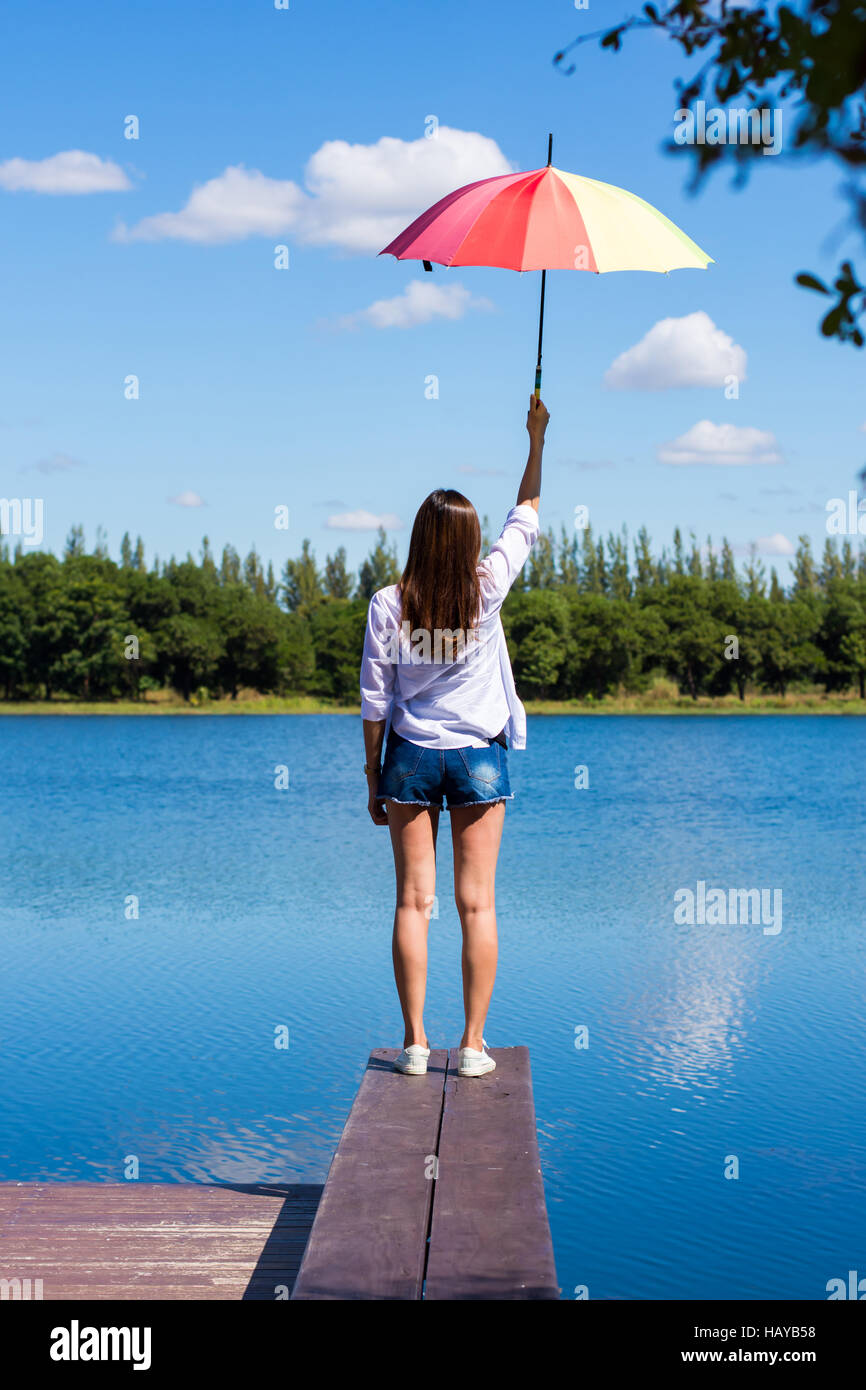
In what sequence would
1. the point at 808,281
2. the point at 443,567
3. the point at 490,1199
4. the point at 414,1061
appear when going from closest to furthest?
the point at 808,281 → the point at 490,1199 → the point at 443,567 → the point at 414,1061

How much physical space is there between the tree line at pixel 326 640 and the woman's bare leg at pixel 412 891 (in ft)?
163

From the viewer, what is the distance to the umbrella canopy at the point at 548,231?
4.15m

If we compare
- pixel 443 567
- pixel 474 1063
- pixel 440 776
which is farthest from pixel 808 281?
pixel 474 1063

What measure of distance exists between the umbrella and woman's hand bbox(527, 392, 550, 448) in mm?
41

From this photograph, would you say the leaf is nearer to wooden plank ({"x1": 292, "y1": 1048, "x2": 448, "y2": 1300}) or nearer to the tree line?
wooden plank ({"x1": 292, "y1": 1048, "x2": 448, "y2": 1300})

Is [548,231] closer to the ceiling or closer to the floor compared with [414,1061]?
closer to the ceiling

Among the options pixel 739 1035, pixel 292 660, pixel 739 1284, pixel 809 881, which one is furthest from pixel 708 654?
pixel 739 1284

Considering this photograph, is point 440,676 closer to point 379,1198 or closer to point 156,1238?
point 379,1198

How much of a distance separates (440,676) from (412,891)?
67cm

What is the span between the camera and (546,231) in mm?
4191

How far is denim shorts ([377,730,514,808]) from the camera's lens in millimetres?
3871

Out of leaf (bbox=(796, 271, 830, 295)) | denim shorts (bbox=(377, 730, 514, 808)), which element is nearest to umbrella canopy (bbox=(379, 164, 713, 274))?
denim shorts (bbox=(377, 730, 514, 808))

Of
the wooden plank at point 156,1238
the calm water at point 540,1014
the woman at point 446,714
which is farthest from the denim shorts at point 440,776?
the calm water at point 540,1014
